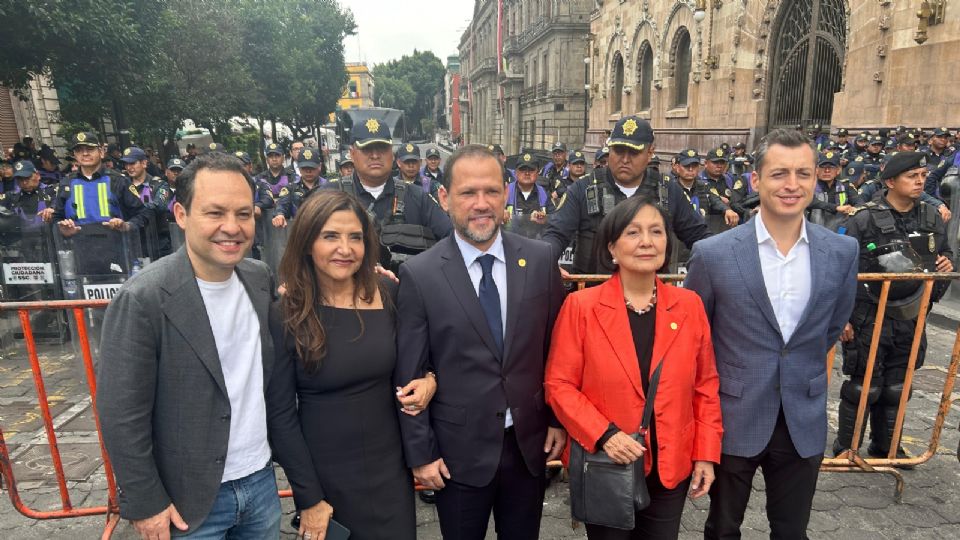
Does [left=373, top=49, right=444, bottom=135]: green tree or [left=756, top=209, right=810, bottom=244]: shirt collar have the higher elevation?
[left=373, top=49, right=444, bottom=135]: green tree

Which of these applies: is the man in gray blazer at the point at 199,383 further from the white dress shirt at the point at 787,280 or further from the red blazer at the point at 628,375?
the white dress shirt at the point at 787,280

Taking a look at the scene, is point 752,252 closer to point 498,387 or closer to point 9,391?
point 498,387

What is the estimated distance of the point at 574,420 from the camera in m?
2.24

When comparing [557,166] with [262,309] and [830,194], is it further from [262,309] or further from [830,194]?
[262,309]

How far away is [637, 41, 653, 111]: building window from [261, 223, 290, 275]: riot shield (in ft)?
59.9

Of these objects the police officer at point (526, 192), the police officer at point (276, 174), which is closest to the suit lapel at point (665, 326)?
the police officer at point (526, 192)

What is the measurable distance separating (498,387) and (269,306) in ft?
3.21

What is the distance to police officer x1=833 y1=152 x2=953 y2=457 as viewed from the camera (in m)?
3.88

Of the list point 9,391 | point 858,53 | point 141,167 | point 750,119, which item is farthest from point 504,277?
point 750,119

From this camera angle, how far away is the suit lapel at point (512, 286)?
7.58 feet

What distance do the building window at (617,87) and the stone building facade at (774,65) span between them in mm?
46

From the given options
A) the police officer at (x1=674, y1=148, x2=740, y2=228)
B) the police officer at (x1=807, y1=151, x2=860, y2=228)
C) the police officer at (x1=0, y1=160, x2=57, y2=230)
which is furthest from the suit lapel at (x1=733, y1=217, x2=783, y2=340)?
the police officer at (x1=0, y1=160, x2=57, y2=230)

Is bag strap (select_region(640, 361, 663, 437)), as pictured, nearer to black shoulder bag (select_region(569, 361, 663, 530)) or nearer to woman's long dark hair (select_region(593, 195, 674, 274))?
black shoulder bag (select_region(569, 361, 663, 530))

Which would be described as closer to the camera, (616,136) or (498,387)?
(498,387)
